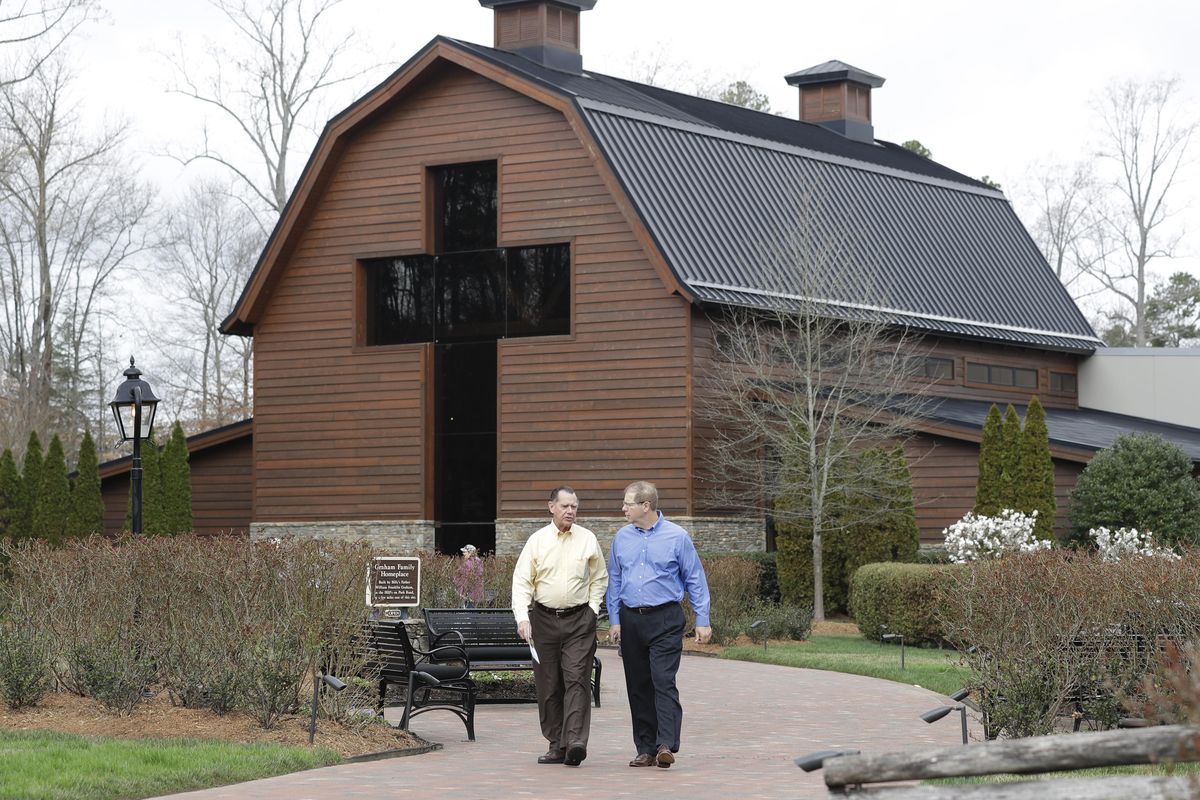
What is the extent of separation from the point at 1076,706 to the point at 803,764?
6111mm

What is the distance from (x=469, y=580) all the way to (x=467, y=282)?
10.5 metres

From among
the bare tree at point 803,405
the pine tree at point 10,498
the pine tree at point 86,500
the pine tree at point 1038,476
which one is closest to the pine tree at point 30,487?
the pine tree at point 10,498

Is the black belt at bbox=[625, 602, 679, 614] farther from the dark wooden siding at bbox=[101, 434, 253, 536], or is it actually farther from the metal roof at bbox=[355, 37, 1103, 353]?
the dark wooden siding at bbox=[101, 434, 253, 536]

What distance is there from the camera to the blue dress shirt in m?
11.2

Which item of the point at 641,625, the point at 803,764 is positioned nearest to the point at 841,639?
the point at 641,625

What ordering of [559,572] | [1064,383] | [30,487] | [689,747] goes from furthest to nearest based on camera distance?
[1064,383] < [30,487] < [689,747] < [559,572]

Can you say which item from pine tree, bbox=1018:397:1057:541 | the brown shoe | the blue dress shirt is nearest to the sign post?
the brown shoe

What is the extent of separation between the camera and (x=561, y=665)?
11.6 m

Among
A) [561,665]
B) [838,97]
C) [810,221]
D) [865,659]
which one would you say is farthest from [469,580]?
[838,97]

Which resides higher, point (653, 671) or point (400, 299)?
point (400, 299)

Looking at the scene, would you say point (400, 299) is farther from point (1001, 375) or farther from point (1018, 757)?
point (1018, 757)

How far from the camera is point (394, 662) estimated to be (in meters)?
13.5

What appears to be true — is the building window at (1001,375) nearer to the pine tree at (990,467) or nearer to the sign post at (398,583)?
the pine tree at (990,467)

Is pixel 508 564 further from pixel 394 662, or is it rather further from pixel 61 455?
pixel 61 455
